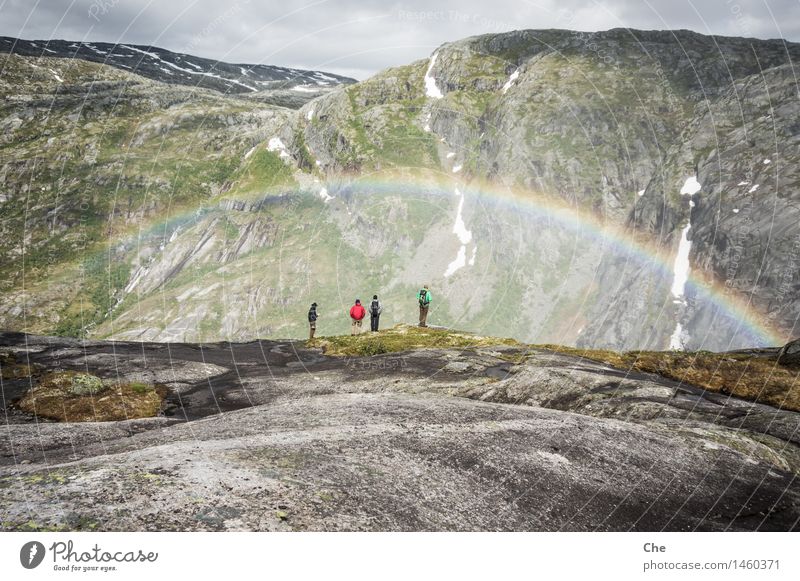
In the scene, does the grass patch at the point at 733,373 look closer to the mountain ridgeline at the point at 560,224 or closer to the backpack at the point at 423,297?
the backpack at the point at 423,297

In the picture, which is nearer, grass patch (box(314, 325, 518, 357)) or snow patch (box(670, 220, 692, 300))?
grass patch (box(314, 325, 518, 357))

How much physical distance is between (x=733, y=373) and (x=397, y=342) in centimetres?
2231

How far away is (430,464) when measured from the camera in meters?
11.1

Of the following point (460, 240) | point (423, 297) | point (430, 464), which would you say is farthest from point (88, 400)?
point (460, 240)

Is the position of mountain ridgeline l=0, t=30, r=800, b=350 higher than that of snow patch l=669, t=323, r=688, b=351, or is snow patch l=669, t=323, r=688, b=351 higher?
mountain ridgeline l=0, t=30, r=800, b=350

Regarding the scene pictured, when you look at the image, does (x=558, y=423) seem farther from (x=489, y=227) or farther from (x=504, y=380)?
(x=489, y=227)

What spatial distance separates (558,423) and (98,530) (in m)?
12.6

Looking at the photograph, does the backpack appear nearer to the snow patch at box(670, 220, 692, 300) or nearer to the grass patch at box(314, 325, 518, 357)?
the grass patch at box(314, 325, 518, 357)

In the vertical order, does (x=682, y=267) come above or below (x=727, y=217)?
below

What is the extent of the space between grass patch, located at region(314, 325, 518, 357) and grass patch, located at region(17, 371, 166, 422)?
50.1ft

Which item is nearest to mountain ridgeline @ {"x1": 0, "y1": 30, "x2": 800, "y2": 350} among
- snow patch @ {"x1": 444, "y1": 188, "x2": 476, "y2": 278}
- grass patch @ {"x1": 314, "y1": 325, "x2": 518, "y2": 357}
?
snow patch @ {"x1": 444, "y1": 188, "x2": 476, "y2": 278}

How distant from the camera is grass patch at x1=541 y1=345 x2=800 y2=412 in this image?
73.4 ft

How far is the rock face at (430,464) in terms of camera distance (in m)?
8.05

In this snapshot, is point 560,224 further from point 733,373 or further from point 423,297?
point 733,373
